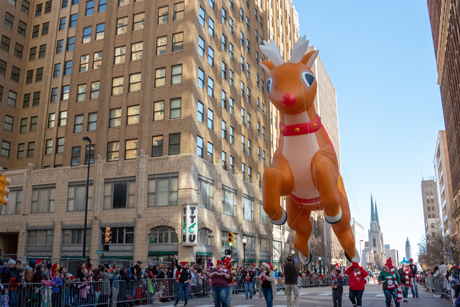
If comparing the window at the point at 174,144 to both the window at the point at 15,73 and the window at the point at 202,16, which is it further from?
the window at the point at 15,73

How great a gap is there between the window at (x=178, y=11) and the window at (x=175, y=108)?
759cm

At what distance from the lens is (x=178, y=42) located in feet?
123

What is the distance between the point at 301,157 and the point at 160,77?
3054cm

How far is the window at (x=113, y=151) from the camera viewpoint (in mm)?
37156

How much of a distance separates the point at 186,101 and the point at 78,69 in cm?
1287

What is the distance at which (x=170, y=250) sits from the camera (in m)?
33.0

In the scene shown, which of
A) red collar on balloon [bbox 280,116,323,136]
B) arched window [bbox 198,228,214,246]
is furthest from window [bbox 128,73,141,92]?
red collar on balloon [bbox 280,116,323,136]

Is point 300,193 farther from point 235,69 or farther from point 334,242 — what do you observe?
point 334,242

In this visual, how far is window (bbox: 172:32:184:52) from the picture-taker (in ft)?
122

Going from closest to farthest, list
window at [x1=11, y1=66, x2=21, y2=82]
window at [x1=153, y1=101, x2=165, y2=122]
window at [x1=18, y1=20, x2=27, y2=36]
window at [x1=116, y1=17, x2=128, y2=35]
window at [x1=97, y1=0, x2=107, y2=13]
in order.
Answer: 1. window at [x1=153, y1=101, x2=165, y2=122]
2. window at [x1=116, y1=17, x2=128, y2=35]
3. window at [x1=97, y1=0, x2=107, y2=13]
4. window at [x1=11, y1=66, x2=21, y2=82]
5. window at [x1=18, y1=20, x2=27, y2=36]

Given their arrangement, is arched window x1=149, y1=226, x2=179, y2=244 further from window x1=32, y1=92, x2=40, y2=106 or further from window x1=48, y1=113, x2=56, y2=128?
window x1=32, y1=92, x2=40, y2=106

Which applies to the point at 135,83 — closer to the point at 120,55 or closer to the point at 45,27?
the point at 120,55

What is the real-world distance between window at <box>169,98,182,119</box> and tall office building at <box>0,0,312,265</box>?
93mm

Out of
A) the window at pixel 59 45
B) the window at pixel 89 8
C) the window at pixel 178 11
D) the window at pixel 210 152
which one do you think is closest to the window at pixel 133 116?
the window at pixel 210 152
